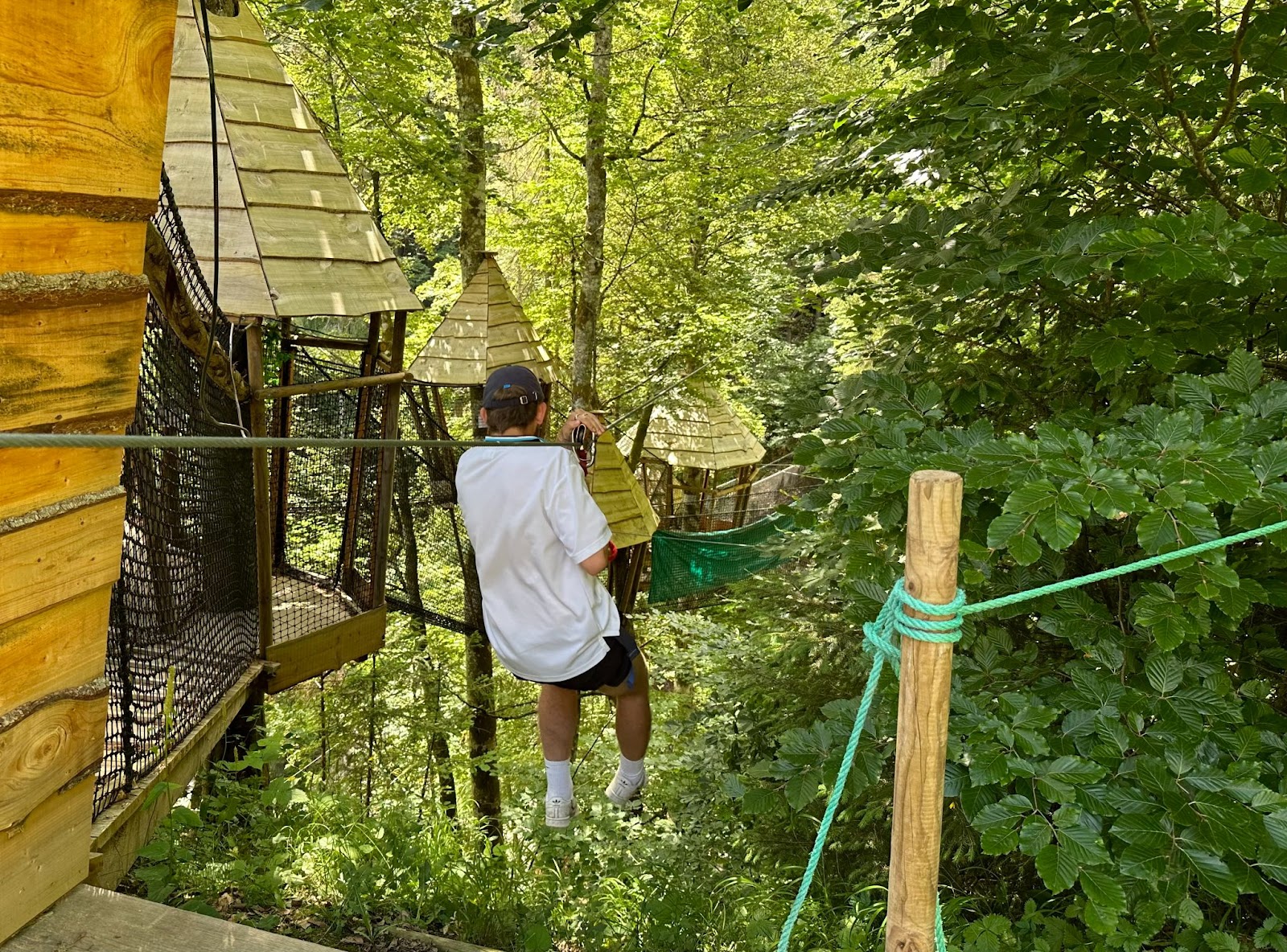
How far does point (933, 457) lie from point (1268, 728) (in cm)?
93

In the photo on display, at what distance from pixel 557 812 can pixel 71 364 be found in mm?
2895

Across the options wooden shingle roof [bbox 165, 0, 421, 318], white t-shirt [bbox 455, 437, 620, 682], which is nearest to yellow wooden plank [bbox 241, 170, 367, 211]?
wooden shingle roof [bbox 165, 0, 421, 318]

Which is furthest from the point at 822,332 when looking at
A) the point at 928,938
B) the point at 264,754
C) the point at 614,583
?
the point at 928,938

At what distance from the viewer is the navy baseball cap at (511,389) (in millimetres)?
3285

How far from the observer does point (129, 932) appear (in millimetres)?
1564

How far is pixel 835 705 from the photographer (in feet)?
6.66

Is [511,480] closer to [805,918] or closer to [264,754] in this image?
[264,754]

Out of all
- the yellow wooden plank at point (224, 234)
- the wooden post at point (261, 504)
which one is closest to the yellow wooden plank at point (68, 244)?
the wooden post at point (261, 504)

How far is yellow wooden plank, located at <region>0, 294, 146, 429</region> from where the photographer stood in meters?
1.38

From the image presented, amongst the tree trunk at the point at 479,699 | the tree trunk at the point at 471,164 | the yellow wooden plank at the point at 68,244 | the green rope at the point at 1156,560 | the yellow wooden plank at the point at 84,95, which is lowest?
the tree trunk at the point at 479,699

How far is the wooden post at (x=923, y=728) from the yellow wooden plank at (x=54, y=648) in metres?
1.37

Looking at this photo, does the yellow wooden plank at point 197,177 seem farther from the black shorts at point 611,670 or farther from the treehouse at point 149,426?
the black shorts at point 611,670

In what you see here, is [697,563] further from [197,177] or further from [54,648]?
[54,648]

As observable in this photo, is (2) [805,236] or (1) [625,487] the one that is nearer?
(1) [625,487]
